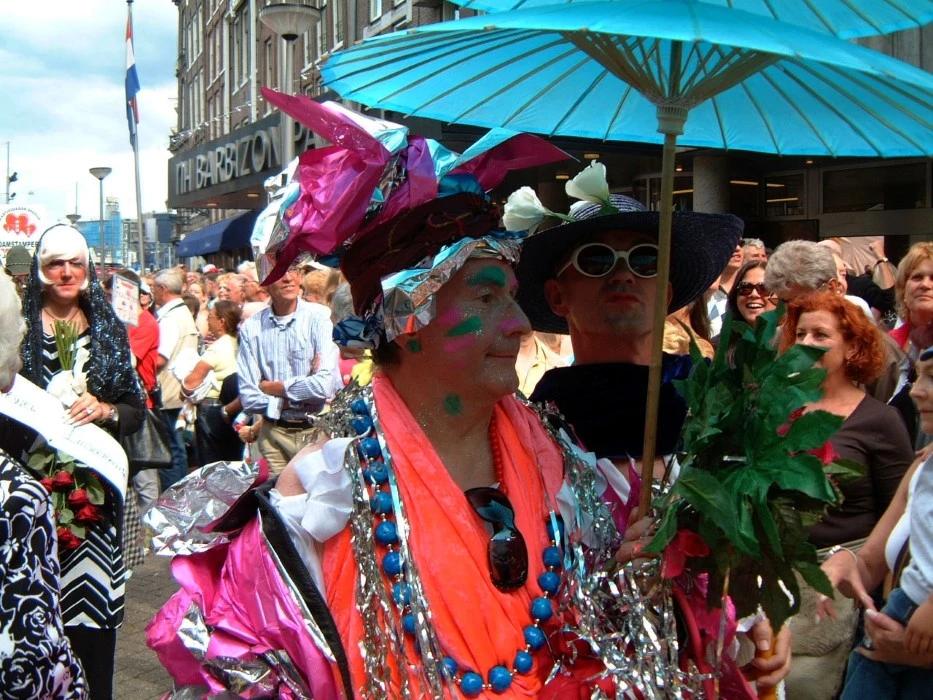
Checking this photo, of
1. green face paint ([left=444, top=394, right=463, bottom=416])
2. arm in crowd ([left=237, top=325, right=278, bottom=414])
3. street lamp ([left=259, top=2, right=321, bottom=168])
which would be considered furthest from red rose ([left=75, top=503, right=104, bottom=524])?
street lamp ([left=259, top=2, right=321, bottom=168])

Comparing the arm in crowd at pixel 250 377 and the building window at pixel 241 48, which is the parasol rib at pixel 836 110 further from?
the building window at pixel 241 48

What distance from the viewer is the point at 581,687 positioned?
1.89 meters

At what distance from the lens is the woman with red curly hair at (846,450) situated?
346 cm

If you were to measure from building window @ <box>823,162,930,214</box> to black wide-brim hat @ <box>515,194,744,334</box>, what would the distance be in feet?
27.2

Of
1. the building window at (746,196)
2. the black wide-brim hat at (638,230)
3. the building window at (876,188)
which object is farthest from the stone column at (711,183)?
the black wide-brim hat at (638,230)

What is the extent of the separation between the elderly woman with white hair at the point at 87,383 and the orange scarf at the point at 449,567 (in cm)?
214

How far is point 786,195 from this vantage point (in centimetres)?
1195

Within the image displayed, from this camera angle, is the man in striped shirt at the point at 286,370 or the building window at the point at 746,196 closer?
the man in striped shirt at the point at 286,370

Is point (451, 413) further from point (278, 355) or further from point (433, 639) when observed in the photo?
point (278, 355)

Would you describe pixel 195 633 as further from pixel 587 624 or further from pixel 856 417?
pixel 856 417

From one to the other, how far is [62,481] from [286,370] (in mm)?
2860

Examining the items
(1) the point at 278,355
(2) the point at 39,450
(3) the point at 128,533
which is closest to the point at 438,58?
(2) the point at 39,450

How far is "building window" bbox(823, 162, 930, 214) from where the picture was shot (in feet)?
33.2

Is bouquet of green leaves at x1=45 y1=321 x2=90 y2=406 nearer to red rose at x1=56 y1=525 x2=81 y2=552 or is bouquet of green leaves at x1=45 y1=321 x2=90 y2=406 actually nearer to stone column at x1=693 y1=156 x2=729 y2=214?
red rose at x1=56 y1=525 x2=81 y2=552
